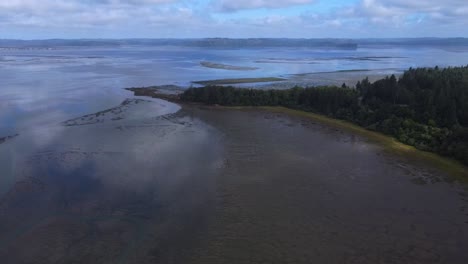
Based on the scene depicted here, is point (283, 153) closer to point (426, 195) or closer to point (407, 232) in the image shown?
point (426, 195)

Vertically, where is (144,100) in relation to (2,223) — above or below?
above

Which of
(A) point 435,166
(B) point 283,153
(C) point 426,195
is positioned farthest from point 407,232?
(B) point 283,153

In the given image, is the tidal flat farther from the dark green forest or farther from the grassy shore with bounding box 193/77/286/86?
the grassy shore with bounding box 193/77/286/86

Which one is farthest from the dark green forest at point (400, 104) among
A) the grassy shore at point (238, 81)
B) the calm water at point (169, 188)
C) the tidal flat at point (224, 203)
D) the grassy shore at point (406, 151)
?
the grassy shore at point (238, 81)

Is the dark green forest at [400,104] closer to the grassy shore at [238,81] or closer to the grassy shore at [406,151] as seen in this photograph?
the grassy shore at [406,151]

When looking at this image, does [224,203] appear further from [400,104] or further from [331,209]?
[400,104]

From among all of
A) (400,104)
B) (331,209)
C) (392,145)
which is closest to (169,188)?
(331,209)

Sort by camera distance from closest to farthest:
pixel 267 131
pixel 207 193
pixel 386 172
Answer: pixel 207 193 < pixel 386 172 < pixel 267 131
